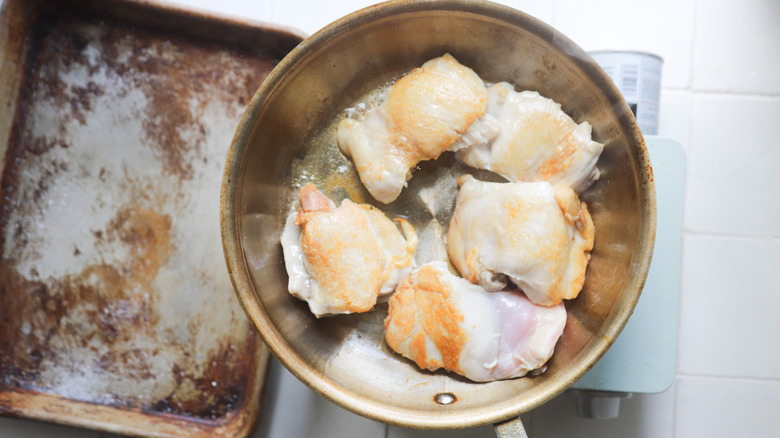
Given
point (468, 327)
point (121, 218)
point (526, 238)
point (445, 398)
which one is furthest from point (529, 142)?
point (121, 218)

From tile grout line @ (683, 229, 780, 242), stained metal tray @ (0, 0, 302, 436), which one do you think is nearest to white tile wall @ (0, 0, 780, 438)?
tile grout line @ (683, 229, 780, 242)

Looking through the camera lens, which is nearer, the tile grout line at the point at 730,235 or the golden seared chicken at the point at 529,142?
the golden seared chicken at the point at 529,142

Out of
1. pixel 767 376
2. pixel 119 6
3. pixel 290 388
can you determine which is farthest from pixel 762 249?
pixel 119 6

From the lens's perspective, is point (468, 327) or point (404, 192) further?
point (404, 192)

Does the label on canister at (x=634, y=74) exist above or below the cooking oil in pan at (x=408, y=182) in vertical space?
above

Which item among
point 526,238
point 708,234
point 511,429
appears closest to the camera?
point 511,429

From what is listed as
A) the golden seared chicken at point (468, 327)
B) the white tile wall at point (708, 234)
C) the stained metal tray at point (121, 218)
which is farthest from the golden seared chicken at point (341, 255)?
the white tile wall at point (708, 234)

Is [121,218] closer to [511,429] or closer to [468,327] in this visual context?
[468,327]

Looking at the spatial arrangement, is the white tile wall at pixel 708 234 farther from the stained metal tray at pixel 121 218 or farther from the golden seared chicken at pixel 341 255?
the golden seared chicken at pixel 341 255
